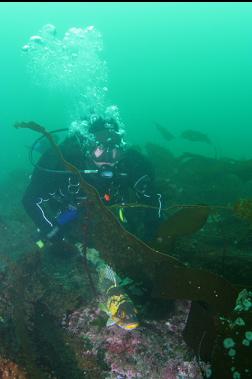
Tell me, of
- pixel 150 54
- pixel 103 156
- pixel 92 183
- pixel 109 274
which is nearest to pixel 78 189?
pixel 92 183

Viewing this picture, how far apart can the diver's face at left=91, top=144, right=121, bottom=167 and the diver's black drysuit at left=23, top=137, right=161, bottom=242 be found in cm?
9

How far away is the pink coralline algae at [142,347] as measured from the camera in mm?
2209

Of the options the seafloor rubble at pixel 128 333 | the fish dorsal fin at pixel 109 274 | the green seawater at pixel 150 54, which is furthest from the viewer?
the green seawater at pixel 150 54

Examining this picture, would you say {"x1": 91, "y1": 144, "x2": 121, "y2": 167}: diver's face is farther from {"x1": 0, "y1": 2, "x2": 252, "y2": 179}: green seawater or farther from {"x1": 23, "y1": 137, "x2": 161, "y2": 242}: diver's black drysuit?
{"x1": 0, "y1": 2, "x2": 252, "y2": 179}: green seawater

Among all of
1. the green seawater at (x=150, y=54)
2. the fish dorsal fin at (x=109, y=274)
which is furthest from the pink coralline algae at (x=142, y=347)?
the green seawater at (x=150, y=54)

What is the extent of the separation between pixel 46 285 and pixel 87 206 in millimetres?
1018

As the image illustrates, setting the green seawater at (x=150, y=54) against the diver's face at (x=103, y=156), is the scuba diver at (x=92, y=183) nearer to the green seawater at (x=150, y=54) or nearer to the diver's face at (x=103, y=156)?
the diver's face at (x=103, y=156)

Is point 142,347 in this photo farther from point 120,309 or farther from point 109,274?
point 109,274

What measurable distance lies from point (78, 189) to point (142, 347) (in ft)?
10.3

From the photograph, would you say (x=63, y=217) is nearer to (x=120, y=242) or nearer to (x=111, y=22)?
(x=120, y=242)

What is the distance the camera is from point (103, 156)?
524cm

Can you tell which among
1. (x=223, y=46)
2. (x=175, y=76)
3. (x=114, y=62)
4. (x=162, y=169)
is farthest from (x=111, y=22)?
(x=162, y=169)

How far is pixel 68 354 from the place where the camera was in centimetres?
235

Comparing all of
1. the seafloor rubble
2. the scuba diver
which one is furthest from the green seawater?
the seafloor rubble
